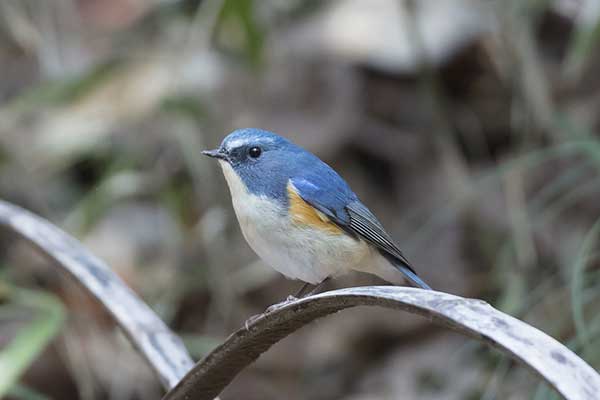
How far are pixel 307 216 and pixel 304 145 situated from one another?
2460mm

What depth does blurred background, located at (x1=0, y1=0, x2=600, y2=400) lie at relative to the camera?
4.43m

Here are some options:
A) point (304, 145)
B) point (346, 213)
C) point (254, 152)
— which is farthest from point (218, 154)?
point (304, 145)

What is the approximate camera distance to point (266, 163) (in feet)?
9.04

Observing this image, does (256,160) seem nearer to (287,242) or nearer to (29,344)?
(287,242)

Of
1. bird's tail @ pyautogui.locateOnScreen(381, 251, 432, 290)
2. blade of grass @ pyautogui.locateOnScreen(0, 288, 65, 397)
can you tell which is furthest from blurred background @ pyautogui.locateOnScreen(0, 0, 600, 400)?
bird's tail @ pyautogui.locateOnScreen(381, 251, 432, 290)

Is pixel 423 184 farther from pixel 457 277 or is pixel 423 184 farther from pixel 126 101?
pixel 126 101

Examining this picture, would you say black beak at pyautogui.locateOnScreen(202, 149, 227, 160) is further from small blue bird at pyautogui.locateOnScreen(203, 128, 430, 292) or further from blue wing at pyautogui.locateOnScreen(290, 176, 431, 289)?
blue wing at pyautogui.locateOnScreen(290, 176, 431, 289)

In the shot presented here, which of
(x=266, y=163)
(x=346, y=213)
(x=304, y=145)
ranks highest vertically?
(x=266, y=163)

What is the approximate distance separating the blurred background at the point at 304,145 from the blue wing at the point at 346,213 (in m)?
1.38

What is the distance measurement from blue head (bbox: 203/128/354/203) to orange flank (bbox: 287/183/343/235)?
0.03 m

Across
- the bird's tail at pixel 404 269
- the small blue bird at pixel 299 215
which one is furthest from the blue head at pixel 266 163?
the bird's tail at pixel 404 269

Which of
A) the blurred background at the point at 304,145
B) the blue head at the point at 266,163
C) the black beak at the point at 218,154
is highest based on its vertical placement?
the black beak at the point at 218,154

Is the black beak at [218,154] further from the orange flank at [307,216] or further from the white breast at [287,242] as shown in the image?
the orange flank at [307,216]

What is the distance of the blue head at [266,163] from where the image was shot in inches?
106
